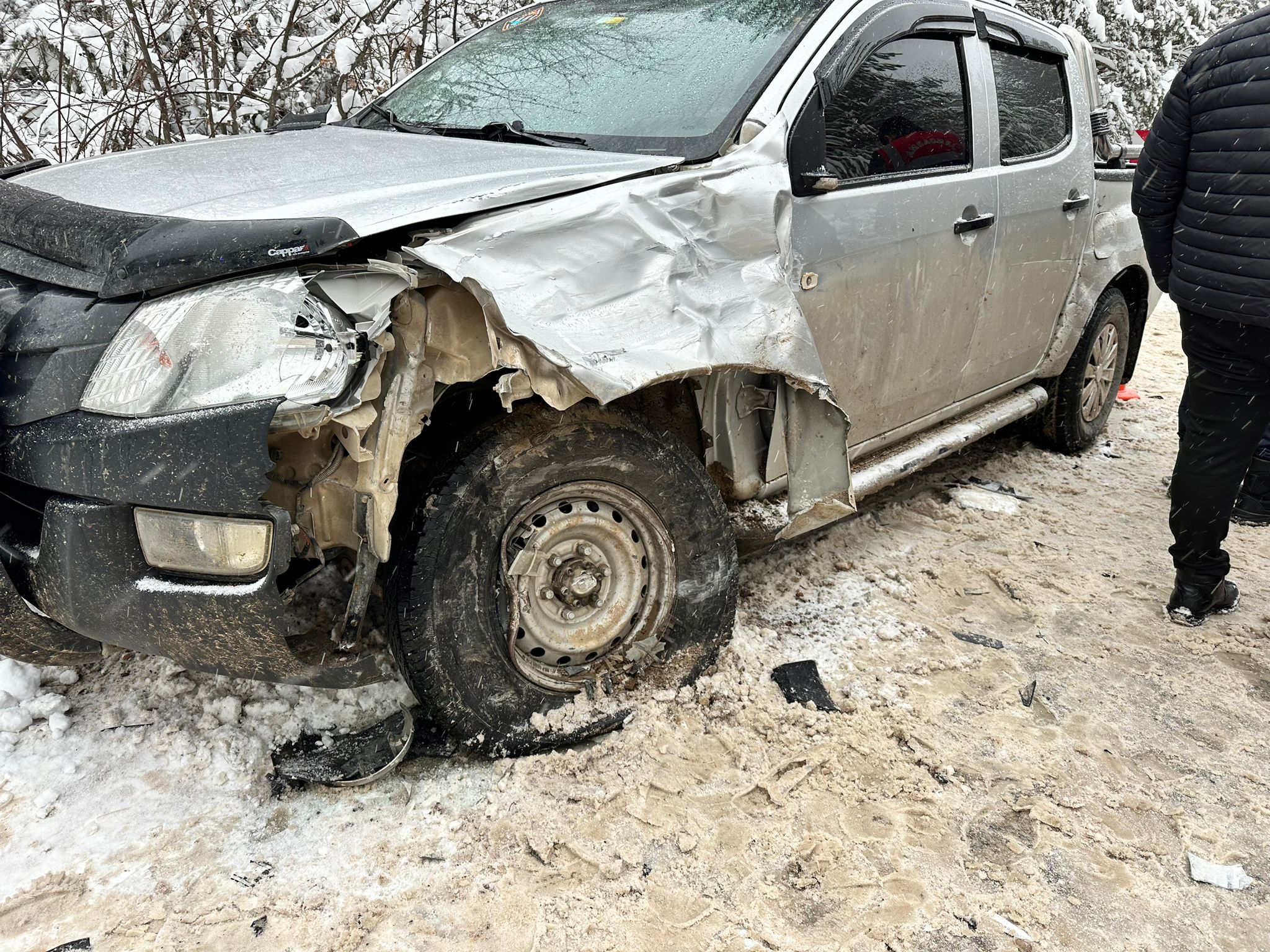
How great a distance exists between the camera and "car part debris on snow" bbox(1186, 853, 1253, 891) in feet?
7.00

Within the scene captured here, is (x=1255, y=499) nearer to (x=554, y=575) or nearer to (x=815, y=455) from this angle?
(x=815, y=455)

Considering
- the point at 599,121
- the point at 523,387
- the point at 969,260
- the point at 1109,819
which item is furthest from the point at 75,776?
the point at 969,260

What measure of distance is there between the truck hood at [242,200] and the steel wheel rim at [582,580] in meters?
0.75

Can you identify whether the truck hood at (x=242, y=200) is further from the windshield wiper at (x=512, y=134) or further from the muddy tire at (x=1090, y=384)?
the muddy tire at (x=1090, y=384)

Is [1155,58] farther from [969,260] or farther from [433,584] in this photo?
[433,584]

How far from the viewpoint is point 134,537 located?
5.98 ft

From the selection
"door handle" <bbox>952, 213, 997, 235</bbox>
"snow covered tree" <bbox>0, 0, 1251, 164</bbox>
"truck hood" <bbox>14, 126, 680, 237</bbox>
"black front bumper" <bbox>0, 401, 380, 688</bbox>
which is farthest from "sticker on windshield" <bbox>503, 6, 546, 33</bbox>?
"snow covered tree" <bbox>0, 0, 1251, 164</bbox>

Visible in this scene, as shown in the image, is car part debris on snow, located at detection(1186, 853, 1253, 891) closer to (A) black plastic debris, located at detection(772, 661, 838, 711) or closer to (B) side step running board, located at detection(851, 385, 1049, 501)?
(A) black plastic debris, located at detection(772, 661, 838, 711)

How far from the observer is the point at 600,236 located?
2.08m

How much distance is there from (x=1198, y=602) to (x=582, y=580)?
2.37m

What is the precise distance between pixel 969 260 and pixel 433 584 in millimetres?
2256

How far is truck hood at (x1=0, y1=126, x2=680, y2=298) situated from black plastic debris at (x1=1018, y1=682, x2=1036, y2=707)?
6.23 ft

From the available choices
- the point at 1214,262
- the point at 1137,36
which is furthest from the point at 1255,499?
the point at 1137,36

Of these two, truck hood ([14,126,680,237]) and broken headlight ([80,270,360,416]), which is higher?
truck hood ([14,126,680,237])
